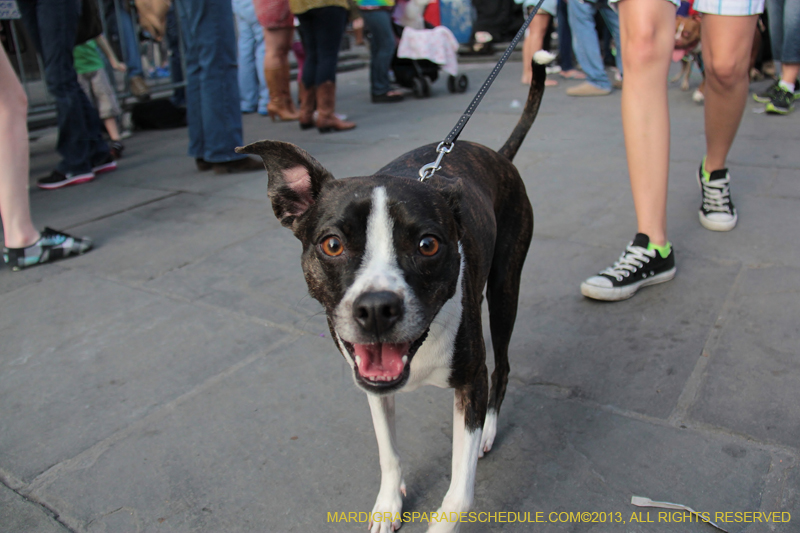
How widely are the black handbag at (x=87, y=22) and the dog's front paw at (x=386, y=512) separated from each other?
6216 millimetres

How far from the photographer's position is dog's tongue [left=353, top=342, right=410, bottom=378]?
6.07 feet

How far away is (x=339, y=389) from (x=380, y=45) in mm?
7584

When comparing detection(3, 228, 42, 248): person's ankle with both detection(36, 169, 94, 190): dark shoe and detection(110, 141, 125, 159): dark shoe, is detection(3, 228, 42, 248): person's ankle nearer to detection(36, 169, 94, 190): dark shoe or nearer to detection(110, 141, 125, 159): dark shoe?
detection(36, 169, 94, 190): dark shoe

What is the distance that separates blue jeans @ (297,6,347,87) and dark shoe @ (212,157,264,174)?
1602 mm

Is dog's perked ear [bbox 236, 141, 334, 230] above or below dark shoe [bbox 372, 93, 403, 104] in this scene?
above

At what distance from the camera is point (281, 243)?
4492 millimetres

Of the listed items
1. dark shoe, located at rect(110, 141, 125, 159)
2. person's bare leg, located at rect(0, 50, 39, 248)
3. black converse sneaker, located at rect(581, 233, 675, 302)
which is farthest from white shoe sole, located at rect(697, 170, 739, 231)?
dark shoe, located at rect(110, 141, 125, 159)

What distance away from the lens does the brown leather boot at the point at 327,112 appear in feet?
24.9

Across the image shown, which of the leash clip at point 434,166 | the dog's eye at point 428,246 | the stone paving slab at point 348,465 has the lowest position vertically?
the stone paving slab at point 348,465

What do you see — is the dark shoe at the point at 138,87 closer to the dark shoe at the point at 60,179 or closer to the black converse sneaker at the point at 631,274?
the dark shoe at the point at 60,179

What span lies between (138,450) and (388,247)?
4.58 feet

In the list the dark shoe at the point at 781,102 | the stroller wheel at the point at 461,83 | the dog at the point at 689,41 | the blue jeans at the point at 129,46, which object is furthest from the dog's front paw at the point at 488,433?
the blue jeans at the point at 129,46

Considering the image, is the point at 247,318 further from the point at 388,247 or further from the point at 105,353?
the point at 388,247

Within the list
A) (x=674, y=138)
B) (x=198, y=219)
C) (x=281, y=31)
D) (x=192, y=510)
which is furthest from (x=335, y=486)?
→ (x=281, y=31)
